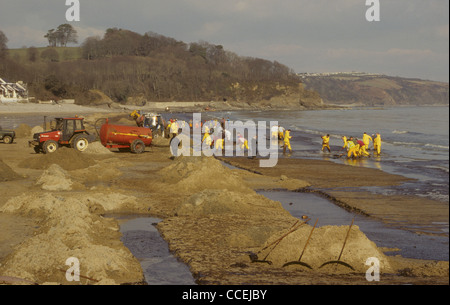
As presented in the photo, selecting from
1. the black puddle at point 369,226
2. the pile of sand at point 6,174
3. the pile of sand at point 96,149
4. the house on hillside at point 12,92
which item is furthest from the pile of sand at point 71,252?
the house on hillside at point 12,92

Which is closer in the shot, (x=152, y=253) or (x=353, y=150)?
(x=152, y=253)

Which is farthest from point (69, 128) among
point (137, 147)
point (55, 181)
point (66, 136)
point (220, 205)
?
point (220, 205)

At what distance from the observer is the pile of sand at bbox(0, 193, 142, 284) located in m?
9.93

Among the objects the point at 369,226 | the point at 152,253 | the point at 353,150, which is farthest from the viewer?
the point at 353,150

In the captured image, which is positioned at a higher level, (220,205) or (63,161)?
(63,161)

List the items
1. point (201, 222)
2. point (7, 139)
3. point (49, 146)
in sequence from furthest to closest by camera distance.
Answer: point (7, 139) < point (49, 146) < point (201, 222)

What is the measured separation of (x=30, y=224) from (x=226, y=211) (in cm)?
569

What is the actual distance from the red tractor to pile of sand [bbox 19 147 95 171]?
4506 mm

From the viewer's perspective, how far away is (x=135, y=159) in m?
30.8

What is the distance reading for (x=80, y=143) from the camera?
31.0 meters

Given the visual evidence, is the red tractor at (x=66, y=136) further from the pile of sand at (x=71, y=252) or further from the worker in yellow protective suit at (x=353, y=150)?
the pile of sand at (x=71, y=252)

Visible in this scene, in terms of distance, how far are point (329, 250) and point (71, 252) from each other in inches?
201

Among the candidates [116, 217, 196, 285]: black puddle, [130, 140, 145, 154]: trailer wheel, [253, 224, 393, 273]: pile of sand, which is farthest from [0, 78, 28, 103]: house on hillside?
[253, 224, 393, 273]: pile of sand

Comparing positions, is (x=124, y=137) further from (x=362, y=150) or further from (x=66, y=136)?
(x=362, y=150)
